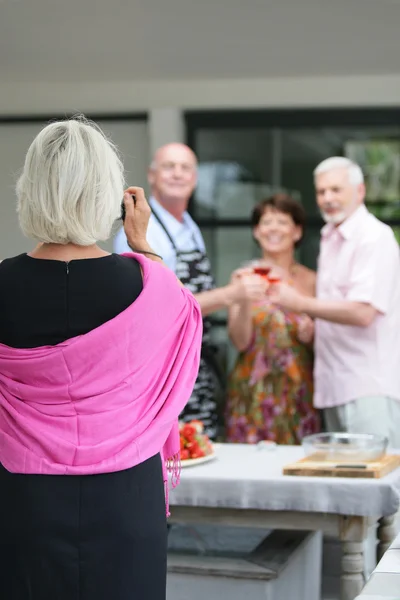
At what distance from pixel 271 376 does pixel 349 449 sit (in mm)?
1273

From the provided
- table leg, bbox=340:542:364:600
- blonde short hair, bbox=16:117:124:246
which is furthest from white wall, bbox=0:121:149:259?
blonde short hair, bbox=16:117:124:246

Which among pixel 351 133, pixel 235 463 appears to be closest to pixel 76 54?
pixel 351 133

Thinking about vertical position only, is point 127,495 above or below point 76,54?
below

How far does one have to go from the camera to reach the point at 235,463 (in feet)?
10.6

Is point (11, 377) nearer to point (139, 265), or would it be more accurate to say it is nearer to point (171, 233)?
point (139, 265)

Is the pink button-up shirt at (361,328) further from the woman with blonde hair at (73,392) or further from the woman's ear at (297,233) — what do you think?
the woman with blonde hair at (73,392)

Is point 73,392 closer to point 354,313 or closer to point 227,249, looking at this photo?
point 354,313

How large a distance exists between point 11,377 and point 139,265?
35cm

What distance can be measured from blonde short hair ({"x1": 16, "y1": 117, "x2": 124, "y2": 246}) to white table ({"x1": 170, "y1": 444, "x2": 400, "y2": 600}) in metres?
1.12

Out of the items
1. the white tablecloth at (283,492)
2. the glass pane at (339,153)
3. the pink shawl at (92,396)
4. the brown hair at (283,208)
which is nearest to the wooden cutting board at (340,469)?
the white tablecloth at (283,492)

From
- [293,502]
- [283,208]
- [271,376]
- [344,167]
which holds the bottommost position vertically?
[293,502]

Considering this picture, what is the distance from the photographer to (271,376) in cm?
436

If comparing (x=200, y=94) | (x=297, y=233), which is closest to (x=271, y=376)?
(x=297, y=233)

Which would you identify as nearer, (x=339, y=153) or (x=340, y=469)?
(x=340, y=469)
